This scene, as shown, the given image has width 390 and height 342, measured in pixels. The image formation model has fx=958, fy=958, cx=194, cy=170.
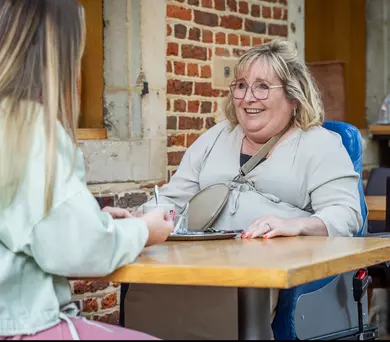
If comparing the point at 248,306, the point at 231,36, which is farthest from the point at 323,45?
the point at 248,306

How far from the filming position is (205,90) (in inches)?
232

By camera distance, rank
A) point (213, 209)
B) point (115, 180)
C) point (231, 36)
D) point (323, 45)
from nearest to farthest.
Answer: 1. point (213, 209)
2. point (115, 180)
3. point (231, 36)
4. point (323, 45)

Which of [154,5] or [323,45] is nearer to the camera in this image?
[154,5]

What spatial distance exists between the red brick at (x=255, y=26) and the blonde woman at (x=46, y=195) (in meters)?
3.85

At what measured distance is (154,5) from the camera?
5434mm

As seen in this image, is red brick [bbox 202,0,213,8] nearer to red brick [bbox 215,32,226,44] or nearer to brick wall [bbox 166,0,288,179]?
brick wall [bbox 166,0,288,179]

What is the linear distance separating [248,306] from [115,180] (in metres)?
2.75

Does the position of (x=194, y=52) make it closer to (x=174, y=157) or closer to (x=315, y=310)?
(x=174, y=157)

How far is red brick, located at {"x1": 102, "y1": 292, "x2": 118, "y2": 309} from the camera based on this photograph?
17.2 feet

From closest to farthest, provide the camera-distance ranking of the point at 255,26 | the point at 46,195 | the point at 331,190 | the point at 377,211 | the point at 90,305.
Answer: the point at 46,195, the point at 331,190, the point at 377,211, the point at 90,305, the point at 255,26

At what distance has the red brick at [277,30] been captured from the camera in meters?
Result: 6.50

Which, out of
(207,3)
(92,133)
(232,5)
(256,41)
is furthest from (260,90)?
(256,41)

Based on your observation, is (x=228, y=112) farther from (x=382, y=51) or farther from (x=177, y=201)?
(x=382, y=51)

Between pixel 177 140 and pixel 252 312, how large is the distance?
3.24 m
